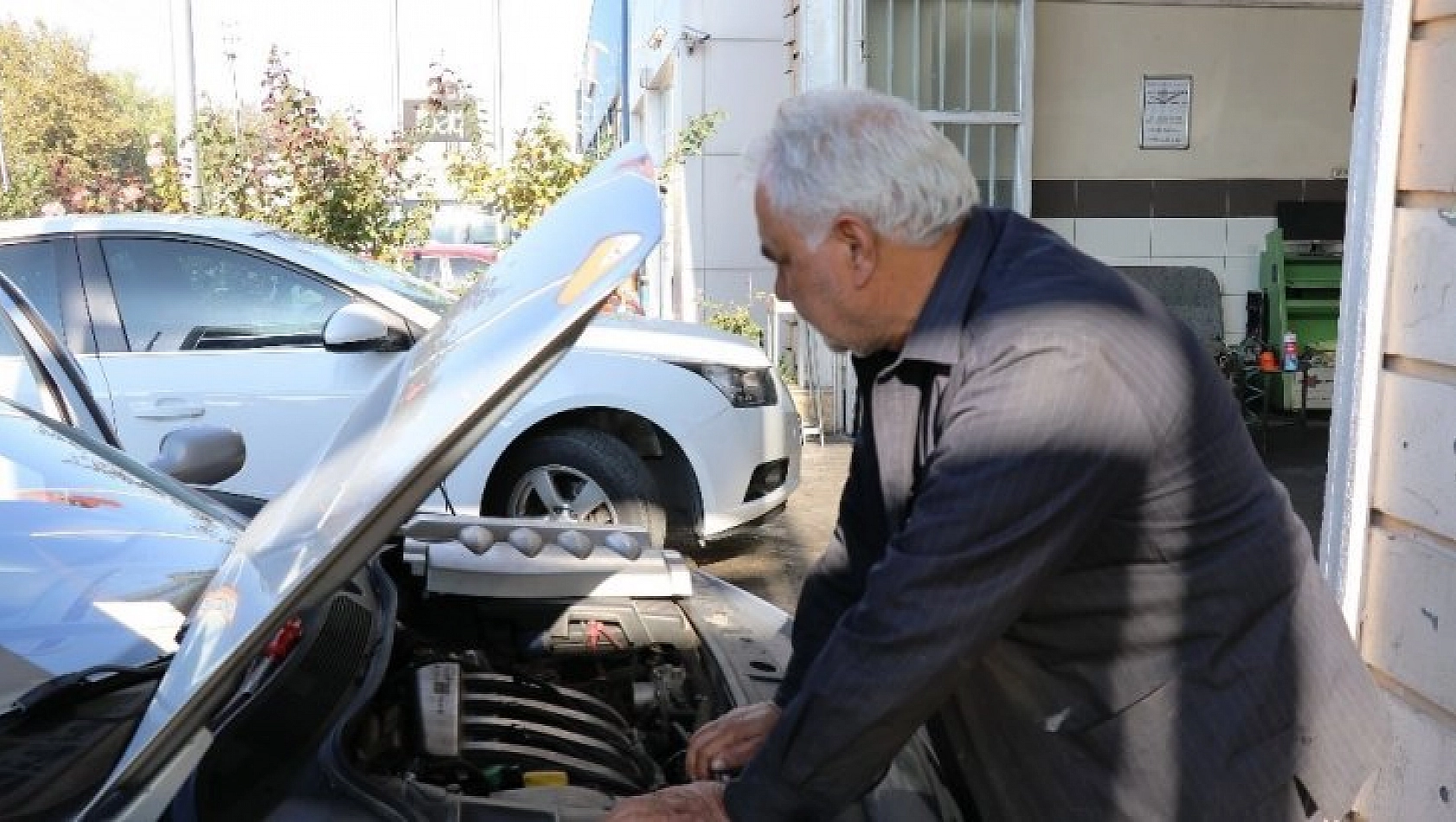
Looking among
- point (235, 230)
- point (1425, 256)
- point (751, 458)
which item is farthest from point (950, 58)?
point (1425, 256)

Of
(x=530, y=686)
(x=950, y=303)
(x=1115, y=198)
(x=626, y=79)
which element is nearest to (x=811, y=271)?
(x=950, y=303)

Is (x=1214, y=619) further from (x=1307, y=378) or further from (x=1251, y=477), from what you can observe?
(x=1307, y=378)

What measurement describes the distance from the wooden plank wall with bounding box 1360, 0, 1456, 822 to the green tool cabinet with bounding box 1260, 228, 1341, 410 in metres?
7.67

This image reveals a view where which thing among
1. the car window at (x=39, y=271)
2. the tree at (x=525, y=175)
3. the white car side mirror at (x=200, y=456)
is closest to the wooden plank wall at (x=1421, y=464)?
the white car side mirror at (x=200, y=456)

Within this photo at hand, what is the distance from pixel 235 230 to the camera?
19.2ft

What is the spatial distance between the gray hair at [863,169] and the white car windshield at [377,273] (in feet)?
14.4

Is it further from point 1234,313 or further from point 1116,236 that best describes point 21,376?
point 1234,313

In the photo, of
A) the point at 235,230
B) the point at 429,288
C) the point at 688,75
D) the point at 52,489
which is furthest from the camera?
the point at 688,75

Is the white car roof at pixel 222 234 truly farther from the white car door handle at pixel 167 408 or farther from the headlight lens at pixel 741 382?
the headlight lens at pixel 741 382

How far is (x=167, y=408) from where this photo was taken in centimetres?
558

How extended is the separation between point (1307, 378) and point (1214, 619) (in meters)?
9.38

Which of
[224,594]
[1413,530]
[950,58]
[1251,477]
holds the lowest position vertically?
[1413,530]

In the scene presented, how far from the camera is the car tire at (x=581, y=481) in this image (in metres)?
5.94

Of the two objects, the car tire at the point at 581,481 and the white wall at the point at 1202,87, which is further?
the white wall at the point at 1202,87
